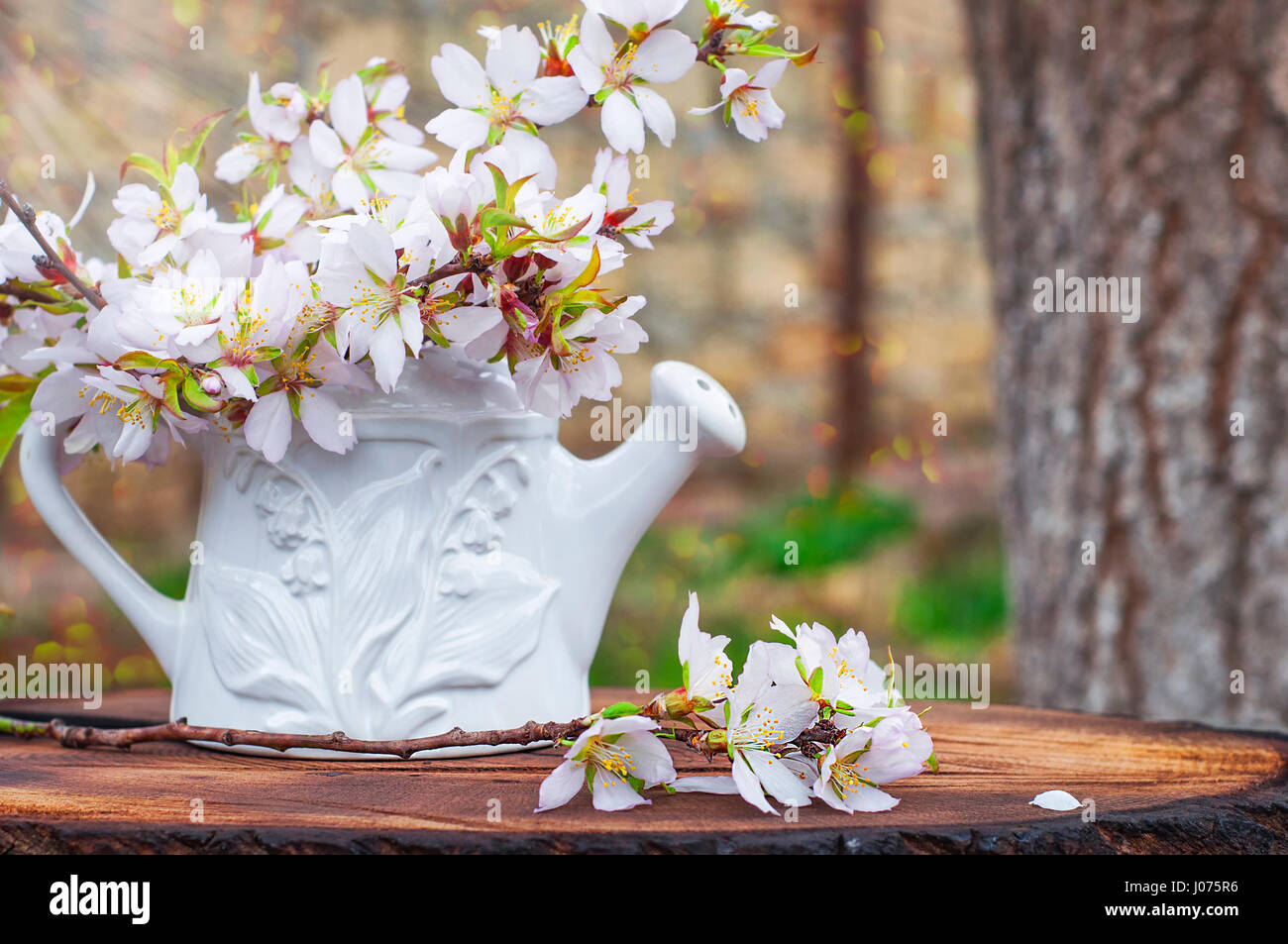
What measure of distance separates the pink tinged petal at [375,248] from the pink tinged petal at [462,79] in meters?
0.14

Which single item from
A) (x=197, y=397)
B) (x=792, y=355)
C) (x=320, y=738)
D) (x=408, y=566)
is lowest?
(x=320, y=738)

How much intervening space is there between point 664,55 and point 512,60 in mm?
102

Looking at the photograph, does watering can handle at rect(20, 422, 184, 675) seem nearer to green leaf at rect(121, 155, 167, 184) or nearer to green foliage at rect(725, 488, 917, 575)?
green leaf at rect(121, 155, 167, 184)

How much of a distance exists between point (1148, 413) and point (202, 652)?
1.14 metres

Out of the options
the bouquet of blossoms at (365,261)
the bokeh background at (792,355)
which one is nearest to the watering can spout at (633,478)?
the bouquet of blossoms at (365,261)

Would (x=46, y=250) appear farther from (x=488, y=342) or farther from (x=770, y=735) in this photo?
(x=770, y=735)

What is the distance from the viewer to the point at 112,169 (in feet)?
7.38

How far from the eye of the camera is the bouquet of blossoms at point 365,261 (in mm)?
704

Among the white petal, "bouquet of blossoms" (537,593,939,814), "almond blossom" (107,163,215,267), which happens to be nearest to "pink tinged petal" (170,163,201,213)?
"almond blossom" (107,163,215,267)

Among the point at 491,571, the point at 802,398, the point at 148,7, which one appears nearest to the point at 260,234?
the point at 491,571

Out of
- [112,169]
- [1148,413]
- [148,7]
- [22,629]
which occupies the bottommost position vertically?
[22,629]

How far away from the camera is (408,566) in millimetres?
792

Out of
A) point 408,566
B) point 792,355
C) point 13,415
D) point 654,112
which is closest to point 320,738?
point 408,566
